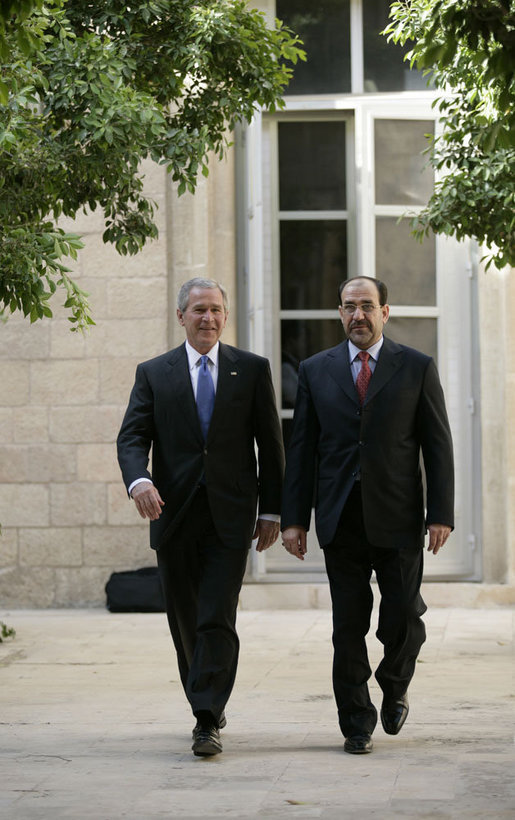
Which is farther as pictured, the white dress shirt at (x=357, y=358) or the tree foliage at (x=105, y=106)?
the tree foliage at (x=105, y=106)

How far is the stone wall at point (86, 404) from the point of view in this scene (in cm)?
1162

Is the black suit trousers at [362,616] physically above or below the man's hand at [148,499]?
below

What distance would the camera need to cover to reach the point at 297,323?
11812mm

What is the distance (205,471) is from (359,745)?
1274 millimetres

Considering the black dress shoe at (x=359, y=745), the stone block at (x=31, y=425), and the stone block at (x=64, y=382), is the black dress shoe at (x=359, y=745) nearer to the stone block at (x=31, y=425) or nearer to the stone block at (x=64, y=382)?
the stone block at (x=64, y=382)

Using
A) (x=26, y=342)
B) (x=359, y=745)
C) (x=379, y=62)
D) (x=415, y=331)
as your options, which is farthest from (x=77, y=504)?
(x=359, y=745)

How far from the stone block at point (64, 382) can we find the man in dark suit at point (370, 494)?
235 inches

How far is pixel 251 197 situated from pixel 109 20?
139 inches

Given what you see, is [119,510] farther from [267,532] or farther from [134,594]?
[267,532]

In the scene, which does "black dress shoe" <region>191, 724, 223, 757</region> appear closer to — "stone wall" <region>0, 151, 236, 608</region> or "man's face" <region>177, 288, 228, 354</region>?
"man's face" <region>177, 288, 228, 354</region>

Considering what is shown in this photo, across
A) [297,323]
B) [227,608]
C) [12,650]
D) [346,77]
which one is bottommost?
[12,650]

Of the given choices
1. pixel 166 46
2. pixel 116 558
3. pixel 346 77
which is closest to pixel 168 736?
pixel 166 46

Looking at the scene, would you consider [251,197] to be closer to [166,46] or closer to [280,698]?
[166,46]

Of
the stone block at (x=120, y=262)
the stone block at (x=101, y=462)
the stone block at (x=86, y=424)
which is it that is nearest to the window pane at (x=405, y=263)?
the stone block at (x=120, y=262)
